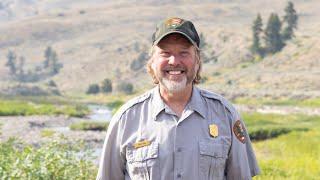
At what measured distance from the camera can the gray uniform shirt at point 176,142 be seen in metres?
5.44

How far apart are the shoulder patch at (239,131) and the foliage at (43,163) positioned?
488cm

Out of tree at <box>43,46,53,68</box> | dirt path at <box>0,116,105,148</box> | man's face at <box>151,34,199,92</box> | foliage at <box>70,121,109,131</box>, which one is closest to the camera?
man's face at <box>151,34,199,92</box>

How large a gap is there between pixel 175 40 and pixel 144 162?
0.97 m

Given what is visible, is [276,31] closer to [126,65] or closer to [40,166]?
[126,65]

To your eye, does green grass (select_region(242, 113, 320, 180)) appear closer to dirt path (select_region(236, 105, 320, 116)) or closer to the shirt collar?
dirt path (select_region(236, 105, 320, 116))

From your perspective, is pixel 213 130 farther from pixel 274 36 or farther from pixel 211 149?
pixel 274 36

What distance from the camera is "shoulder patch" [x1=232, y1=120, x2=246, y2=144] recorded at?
5.62m

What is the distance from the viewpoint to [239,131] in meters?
5.64

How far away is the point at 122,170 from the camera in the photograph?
5.77 m

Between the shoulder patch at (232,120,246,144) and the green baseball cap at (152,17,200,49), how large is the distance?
0.69 metres

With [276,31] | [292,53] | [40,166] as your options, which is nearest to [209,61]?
[276,31]

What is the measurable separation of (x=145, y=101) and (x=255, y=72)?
92.2 m

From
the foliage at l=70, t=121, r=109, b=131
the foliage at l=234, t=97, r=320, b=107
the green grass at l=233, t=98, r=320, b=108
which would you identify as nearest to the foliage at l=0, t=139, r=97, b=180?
the foliage at l=70, t=121, r=109, b=131

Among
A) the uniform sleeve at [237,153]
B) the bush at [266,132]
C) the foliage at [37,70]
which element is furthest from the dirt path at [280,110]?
the foliage at [37,70]
